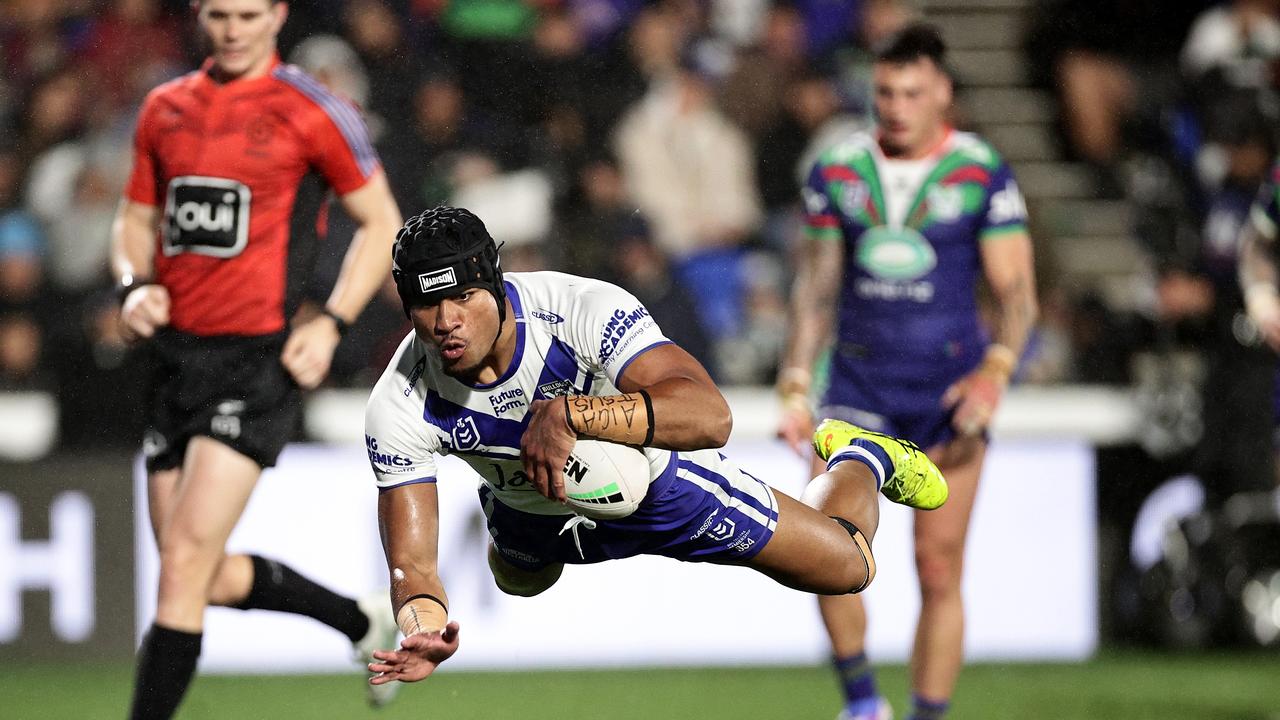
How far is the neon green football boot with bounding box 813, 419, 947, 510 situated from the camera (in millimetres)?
6180

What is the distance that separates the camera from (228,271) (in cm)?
620

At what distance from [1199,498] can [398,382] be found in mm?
6260

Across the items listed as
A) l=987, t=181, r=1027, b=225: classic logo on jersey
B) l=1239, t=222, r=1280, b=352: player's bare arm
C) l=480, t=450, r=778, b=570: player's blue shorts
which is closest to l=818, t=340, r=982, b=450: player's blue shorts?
l=987, t=181, r=1027, b=225: classic logo on jersey

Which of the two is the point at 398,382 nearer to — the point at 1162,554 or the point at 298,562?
the point at 298,562

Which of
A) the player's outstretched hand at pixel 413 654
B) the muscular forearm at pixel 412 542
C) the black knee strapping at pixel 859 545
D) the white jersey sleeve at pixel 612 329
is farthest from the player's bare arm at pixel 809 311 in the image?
the player's outstretched hand at pixel 413 654

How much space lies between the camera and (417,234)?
4895mm

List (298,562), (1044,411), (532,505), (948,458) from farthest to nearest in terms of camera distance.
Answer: (1044,411)
(298,562)
(948,458)
(532,505)

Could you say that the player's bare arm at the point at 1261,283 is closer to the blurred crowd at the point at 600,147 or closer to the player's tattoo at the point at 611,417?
→ the blurred crowd at the point at 600,147

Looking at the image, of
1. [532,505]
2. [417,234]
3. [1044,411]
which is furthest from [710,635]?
[417,234]

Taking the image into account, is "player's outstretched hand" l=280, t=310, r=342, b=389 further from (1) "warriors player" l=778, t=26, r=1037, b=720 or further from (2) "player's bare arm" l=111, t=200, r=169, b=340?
(1) "warriors player" l=778, t=26, r=1037, b=720

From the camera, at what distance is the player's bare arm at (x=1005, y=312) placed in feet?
22.0

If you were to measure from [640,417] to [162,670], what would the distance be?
222cm

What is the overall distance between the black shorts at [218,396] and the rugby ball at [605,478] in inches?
59.7

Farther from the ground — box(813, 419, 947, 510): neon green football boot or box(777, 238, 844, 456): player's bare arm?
box(777, 238, 844, 456): player's bare arm
